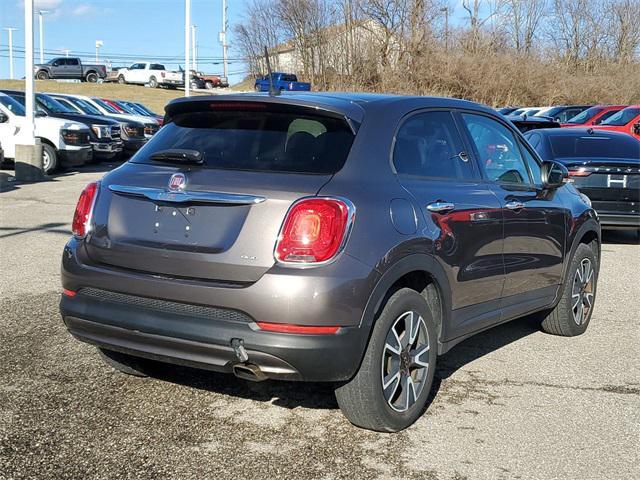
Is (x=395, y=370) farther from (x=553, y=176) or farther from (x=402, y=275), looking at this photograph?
(x=553, y=176)

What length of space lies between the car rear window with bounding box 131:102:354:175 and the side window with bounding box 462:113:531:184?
52.3 inches

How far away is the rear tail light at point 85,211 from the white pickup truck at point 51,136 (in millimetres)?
14564

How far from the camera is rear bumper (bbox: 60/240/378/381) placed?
11.8ft

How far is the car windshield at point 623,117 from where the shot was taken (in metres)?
20.6

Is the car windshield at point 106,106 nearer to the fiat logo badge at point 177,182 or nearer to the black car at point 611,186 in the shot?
the black car at point 611,186

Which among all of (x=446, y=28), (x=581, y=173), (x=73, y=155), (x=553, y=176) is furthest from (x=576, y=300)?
(x=446, y=28)

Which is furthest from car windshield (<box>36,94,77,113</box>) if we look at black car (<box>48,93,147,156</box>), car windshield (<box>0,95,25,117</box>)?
car windshield (<box>0,95,25,117</box>)

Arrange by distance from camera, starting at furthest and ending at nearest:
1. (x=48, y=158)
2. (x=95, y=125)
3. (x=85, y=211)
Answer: (x=95, y=125) → (x=48, y=158) → (x=85, y=211)

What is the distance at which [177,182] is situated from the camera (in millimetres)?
3943

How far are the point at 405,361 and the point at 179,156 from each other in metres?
1.59

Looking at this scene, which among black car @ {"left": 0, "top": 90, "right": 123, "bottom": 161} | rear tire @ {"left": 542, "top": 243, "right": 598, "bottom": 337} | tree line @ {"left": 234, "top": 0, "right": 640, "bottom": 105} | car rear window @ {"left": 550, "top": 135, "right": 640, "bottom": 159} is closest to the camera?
rear tire @ {"left": 542, "top": 243, "right": 598, "bottom": 337}

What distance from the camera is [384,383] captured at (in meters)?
4.01

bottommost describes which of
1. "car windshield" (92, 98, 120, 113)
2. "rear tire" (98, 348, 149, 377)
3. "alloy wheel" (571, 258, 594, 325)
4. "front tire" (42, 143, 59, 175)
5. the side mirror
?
"rear tire" (98, 348, 149, 377)

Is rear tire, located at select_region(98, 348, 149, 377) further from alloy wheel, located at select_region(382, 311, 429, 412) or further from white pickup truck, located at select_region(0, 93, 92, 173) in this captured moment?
white pickup truck, located at select_region(0, 93, 92, 173)
